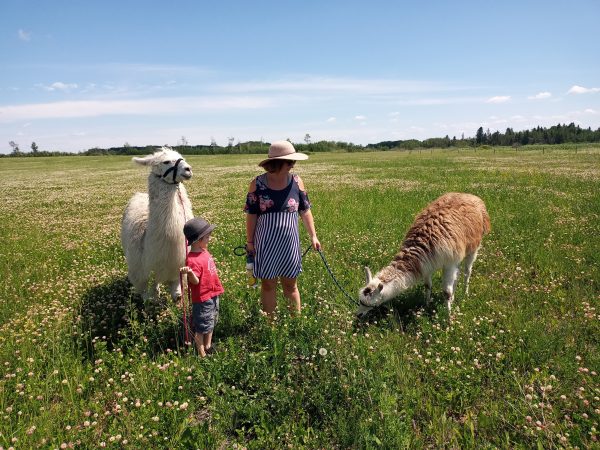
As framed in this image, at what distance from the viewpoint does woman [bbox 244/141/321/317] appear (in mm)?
4789

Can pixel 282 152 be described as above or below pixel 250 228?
above

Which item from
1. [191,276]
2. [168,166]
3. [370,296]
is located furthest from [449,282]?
[168,166]

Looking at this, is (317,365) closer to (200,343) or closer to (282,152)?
(200,343)

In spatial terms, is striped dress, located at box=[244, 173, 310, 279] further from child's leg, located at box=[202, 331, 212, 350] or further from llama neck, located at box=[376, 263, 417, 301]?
llama neck, located at box=[376, 263, 417, 301]

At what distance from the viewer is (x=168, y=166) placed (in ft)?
17.8

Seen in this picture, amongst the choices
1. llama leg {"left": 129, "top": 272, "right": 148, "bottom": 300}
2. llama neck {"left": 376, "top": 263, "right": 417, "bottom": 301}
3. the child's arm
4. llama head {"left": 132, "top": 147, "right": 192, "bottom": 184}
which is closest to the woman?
the child's arm

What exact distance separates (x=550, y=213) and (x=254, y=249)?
991 centimetres

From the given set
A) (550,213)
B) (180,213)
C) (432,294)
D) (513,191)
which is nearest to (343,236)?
(432,294)

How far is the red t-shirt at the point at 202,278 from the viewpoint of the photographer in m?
4.57

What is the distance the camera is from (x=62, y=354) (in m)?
4.45

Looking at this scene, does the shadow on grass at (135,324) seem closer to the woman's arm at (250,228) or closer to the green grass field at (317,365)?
the green grass field at (317,365)

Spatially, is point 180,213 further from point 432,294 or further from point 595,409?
point 595,409

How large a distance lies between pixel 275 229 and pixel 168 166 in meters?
1.89

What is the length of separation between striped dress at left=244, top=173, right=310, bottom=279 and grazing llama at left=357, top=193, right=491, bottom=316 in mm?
1227
